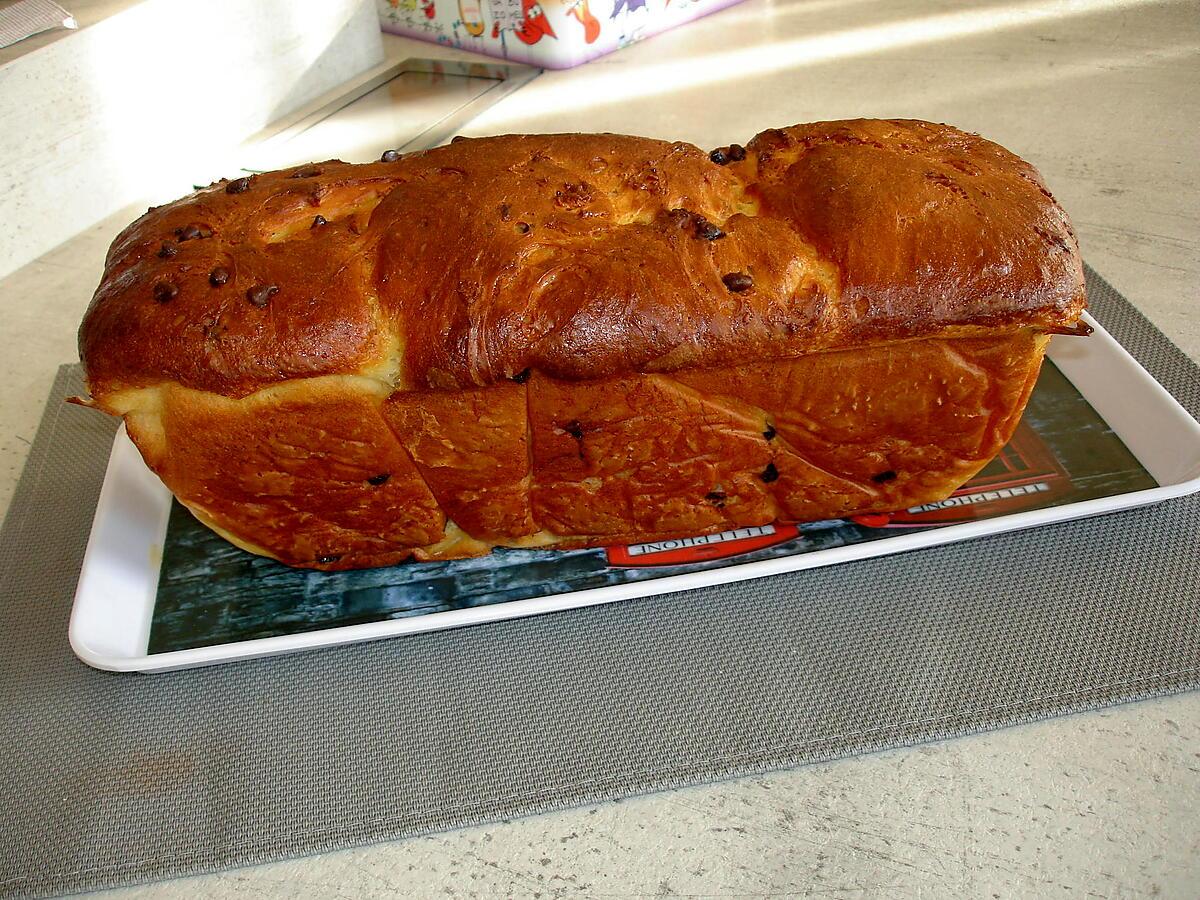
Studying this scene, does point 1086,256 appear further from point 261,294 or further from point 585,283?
point 261,294

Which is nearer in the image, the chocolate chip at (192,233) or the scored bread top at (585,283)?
the scored bread top at (585,283)

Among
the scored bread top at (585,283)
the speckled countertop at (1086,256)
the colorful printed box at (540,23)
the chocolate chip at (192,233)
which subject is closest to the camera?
the speckled countertop at (1086,256)

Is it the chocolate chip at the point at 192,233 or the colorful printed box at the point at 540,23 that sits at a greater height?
the chocolate chip at the point at 192,233

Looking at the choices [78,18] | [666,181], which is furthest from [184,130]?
[666,181]

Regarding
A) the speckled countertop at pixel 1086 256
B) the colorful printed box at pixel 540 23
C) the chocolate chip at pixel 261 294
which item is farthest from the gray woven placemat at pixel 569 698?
the colorful printed box at pixel 540 23

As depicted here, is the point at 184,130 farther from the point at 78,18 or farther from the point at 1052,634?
the point at 1052,634

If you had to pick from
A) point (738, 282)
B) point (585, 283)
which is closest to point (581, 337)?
point (585, 283)

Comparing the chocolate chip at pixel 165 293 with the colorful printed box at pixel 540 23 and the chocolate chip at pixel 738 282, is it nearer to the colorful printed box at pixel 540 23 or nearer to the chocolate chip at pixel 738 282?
the chocolate chip at pixel 738 282

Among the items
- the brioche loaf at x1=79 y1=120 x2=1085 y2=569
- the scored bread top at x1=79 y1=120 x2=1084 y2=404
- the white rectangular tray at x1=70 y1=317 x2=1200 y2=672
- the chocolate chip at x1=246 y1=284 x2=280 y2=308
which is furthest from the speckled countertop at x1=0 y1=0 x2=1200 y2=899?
the chocolate chip at x1=246 y1=284 x2=280 y2=308
